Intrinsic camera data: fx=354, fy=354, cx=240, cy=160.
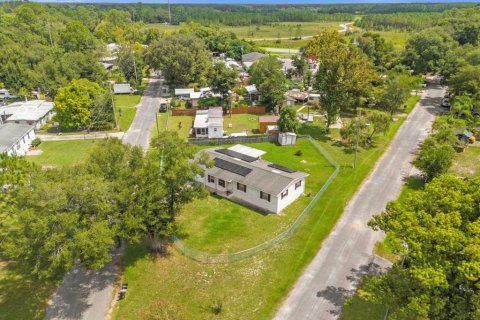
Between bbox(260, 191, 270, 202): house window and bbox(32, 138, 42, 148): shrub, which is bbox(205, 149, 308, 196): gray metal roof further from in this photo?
bbox(32, 138, 42, 148): shrub

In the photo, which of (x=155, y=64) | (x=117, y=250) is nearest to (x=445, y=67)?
(x=155, y=64)

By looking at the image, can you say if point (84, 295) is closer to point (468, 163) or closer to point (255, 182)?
point (255, 182)

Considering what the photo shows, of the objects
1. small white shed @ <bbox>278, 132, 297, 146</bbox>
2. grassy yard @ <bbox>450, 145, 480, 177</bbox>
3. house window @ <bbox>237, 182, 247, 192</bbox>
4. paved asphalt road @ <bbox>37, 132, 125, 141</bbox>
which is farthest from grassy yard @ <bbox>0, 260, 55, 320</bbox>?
grassy yard @ <bbox>450, 145, 480, 177</bbox>

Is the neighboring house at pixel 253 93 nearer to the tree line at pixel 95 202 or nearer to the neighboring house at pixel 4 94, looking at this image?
the tree line at pixel 95 202

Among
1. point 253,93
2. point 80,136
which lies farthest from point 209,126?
point 80,136

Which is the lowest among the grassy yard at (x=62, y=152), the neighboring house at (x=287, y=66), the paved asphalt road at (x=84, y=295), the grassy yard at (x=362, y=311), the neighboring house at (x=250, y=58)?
the paved asphalt road at (x=84, y=295)

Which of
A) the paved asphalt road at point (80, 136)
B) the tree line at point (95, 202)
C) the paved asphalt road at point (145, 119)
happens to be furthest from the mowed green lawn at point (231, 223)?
the paved asphalt road at point (80, 136)

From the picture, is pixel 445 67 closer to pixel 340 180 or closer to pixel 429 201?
pixel 340 180
